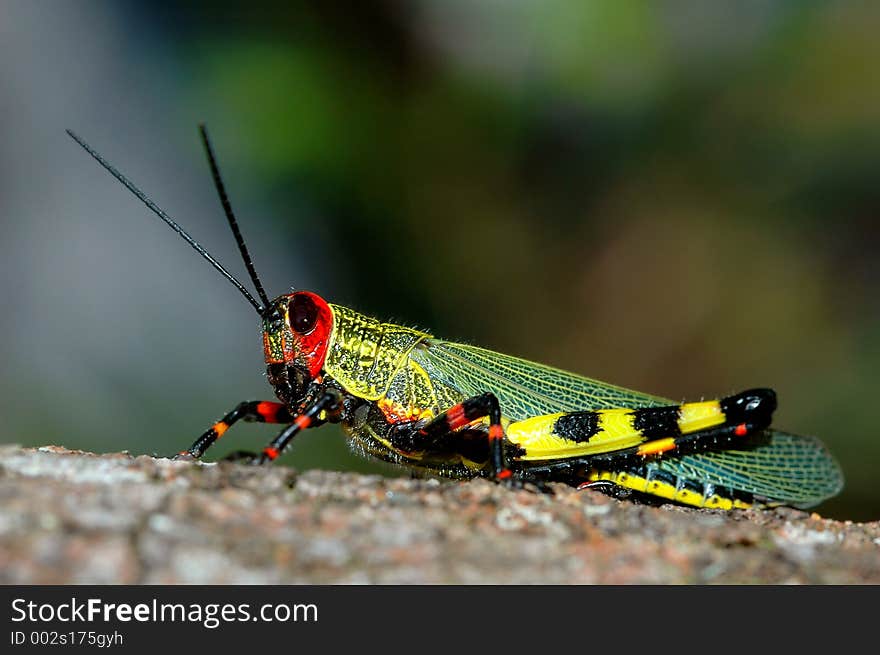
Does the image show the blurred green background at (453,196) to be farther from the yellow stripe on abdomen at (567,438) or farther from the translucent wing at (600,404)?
the yellow stripe on abdomen at (567,438)

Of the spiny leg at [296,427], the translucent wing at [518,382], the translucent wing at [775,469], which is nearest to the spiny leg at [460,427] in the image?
the translucent wing at [518,382]

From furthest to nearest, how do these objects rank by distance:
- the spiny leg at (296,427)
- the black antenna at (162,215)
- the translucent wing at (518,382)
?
the translucent wing at (518,382) < the black antenna at (162,215) < the spiny leg at (296,427)

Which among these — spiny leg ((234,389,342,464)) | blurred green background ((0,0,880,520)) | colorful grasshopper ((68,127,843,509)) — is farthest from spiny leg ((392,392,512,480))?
blurred green background ((0,0,880,520))

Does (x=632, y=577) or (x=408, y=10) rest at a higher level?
(x=408, y=10)

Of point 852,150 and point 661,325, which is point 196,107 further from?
point 852,150

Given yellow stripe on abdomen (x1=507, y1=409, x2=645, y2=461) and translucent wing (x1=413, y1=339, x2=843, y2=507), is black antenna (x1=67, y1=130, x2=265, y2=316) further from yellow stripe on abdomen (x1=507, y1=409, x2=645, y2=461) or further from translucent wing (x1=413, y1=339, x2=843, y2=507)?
yellow stripe on abdomen (x1=507, y1=409, x2=645, y2=461)

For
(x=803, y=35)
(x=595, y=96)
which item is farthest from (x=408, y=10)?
(x=803, y=35)
